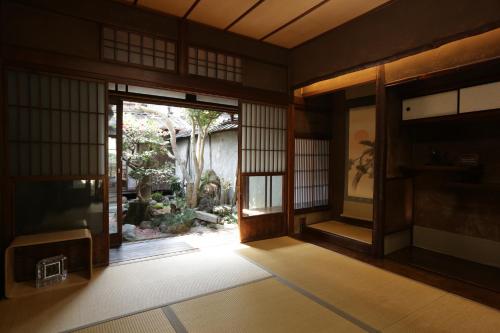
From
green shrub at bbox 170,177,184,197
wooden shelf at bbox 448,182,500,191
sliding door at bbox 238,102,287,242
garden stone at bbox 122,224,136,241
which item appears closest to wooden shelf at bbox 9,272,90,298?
garden stone at bbox 122,224,136,241

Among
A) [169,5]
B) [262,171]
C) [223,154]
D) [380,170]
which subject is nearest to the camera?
[169,5]

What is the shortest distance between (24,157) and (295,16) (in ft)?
10.7

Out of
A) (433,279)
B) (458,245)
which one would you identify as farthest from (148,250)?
(458,245)

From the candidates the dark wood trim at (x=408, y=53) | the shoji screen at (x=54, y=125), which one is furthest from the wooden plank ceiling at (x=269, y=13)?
the shoji screen at (x=54, y=125)

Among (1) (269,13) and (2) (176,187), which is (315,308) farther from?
(2) (176,187)

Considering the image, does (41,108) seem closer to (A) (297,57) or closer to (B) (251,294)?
(B) (251,294)

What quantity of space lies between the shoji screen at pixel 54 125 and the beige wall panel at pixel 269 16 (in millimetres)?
1900

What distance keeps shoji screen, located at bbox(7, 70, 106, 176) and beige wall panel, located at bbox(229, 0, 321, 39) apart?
6.23 feet

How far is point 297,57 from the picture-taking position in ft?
13.6

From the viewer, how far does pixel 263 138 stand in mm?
4215

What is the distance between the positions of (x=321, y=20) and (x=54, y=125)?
3.21 m

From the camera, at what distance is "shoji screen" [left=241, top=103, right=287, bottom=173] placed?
4.05 m

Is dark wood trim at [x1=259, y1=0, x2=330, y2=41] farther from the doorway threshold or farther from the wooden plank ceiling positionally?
the doorway threshold

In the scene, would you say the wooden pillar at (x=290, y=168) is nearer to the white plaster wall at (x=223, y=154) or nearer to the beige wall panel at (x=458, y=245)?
the beige wall panel at (x=458, y=245)
